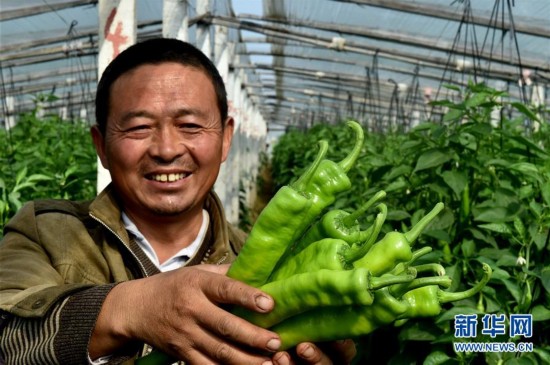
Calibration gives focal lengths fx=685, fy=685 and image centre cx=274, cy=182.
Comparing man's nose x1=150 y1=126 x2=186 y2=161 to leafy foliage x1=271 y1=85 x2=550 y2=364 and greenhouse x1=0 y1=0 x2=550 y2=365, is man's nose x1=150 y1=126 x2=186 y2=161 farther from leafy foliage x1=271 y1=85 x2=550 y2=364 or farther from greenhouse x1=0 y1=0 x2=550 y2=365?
leafy foliage x1=271 y1=85 x2=550 y2=364

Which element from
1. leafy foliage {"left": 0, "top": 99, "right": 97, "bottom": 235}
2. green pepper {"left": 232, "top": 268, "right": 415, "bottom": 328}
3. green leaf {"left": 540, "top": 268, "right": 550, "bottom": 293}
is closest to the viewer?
green pepper {"left": 232, "top": 268, "right": 415, "bottom": 328}

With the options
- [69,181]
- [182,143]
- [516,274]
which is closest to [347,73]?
[69,181]

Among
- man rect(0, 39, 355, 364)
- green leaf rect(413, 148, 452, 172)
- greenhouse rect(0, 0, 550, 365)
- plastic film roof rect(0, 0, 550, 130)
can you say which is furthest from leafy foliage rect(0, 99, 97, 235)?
plastic film roof rect(0, 0, 550, 130)

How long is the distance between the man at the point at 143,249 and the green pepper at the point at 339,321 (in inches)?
1.2

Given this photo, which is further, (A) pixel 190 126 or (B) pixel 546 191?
(B) pixel 546 191

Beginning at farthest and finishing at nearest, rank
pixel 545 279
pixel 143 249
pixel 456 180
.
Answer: pixel 456 180, pixel 545 279, pixel 143 249

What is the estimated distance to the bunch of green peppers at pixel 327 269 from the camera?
1310 millimetres

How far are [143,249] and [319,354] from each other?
82 cm

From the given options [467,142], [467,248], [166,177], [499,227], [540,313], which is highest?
[166,177]

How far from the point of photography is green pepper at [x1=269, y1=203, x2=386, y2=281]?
1.33m

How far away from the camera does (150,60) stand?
1.96 meters

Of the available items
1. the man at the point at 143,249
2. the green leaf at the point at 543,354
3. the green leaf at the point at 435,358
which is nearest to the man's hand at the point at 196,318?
the man at the point at 143,249

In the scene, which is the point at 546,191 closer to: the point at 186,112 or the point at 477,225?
the point at 477,225

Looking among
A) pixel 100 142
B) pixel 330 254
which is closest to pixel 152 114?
pixel 100 142
